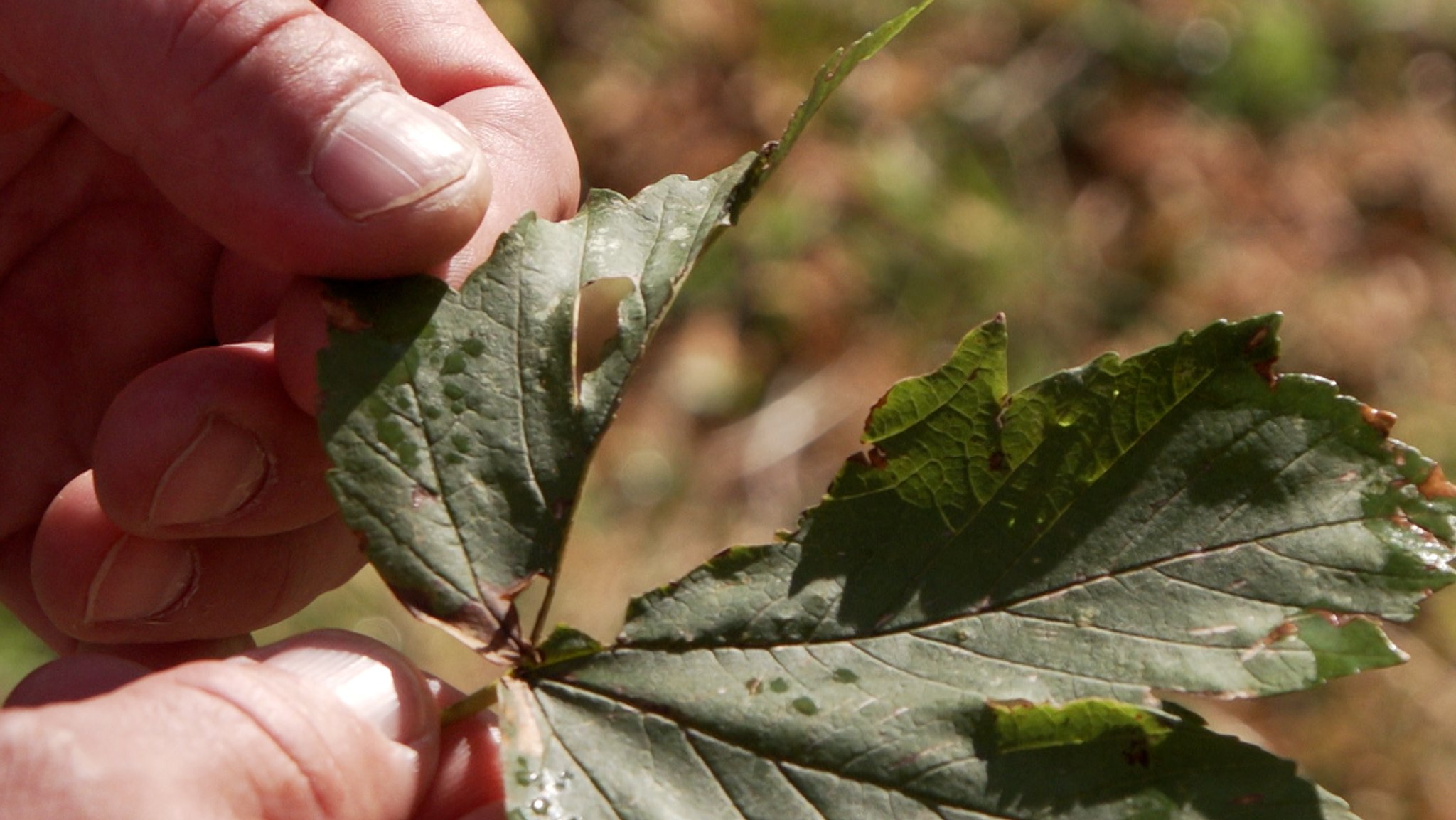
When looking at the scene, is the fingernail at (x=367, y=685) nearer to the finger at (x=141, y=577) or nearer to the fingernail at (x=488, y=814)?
the fingernail at (x=488, y=814)

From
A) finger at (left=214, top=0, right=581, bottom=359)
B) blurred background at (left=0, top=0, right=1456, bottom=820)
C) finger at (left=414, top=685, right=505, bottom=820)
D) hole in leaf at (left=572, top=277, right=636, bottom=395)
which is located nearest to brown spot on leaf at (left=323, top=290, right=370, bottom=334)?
finger at (left=414, top=685, right=505, bottom=820)

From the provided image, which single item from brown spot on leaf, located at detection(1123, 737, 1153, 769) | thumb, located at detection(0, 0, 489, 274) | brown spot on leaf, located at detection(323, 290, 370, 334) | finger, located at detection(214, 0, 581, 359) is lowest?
brown spot on leaf, located at detection(323, 290, 370, 334)

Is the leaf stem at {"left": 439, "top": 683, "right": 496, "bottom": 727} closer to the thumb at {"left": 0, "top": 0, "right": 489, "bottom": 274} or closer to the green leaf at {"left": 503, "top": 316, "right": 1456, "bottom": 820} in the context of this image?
the green leaf at {"left": 503, "top": 316, "right": 1456, "bottom": 820}

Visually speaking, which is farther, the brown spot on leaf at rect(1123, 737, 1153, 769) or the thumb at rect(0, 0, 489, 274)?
the thumb at rect(0, 0, 489, 274)

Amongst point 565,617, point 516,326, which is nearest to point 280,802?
point 516,326

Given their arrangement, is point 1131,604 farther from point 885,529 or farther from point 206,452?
point 206,452

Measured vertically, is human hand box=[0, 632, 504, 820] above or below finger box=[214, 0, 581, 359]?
below
